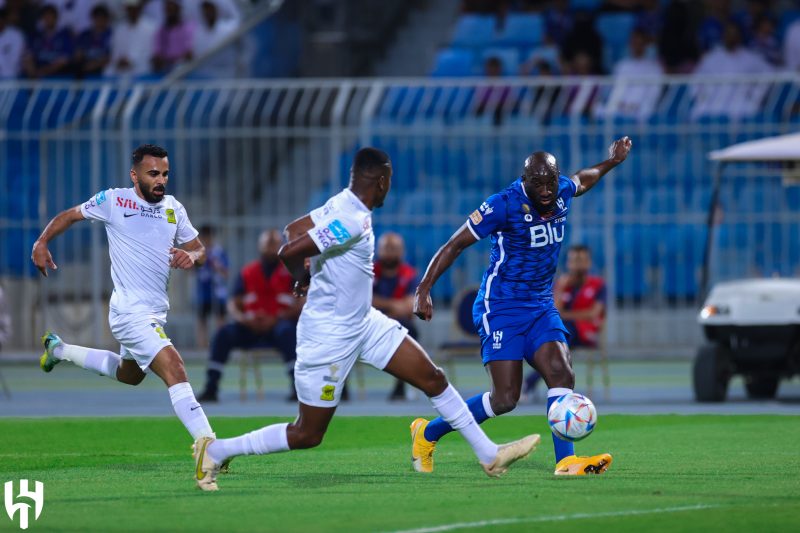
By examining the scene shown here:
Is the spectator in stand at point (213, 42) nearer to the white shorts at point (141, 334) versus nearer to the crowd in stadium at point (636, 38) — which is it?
the crowd in stadium at point (636, 38)

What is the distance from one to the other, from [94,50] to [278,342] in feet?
33.0

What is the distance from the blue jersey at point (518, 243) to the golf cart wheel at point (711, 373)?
232 inches

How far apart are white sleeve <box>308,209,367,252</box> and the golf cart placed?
25.6 ft

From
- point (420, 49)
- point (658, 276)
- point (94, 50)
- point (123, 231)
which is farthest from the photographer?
point (420, 49)

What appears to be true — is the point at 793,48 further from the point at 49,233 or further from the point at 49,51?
the point at 49,233

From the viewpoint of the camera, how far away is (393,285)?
1820cm

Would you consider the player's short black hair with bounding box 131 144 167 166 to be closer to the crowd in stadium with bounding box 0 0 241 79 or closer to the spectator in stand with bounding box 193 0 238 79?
the spectator in stand with bounding box 193 0 238 79

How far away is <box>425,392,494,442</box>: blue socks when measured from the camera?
10688 mm

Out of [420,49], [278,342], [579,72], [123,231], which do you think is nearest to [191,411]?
[123,231]

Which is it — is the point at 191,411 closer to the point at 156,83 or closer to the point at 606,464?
the point at 606,464

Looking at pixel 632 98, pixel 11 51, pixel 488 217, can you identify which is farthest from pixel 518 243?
pixel 11 51

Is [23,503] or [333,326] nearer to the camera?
[23,503]

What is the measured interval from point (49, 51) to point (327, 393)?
18.6m

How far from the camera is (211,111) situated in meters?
23.4
